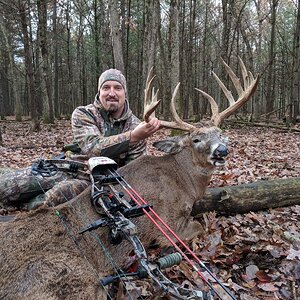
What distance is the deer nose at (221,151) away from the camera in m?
4.04

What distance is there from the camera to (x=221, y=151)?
406 cm

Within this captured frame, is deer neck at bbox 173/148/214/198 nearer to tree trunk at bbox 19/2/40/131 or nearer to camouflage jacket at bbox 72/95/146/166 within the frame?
camouflage jacket at bbox 72/95/146/166

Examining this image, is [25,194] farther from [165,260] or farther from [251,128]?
[251,128]

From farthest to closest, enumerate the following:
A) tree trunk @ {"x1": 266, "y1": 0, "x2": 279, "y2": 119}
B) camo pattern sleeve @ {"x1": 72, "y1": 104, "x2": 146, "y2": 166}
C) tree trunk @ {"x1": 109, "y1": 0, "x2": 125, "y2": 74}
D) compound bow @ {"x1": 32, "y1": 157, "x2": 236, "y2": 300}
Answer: tree trunk @ {"x1": 266, "y1": 0, "x2": 279, "y2": 119}
tree trunk @ {"x1": 109, "y1": 0, "x2": 125, "y2": 74}
camo pattern sleeve @ {"x1": 72, "y1": 104, "x2": 146, "y2": 166}
compound bow @ {"x1": 32, "y1": 157, "x2": 236, "y2": 300}

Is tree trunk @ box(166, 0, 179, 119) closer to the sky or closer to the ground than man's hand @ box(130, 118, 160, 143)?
closer to the sky

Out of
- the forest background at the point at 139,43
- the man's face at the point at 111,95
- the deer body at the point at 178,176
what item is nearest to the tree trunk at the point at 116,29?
the forest background at the point at 139,43

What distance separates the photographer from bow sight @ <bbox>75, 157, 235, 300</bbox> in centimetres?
202

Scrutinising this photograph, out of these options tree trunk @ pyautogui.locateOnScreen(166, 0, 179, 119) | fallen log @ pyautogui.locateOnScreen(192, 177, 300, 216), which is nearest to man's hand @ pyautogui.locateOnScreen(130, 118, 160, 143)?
fallen log @ pyautogui.locateOnScreen(192, 177, 300, 216)

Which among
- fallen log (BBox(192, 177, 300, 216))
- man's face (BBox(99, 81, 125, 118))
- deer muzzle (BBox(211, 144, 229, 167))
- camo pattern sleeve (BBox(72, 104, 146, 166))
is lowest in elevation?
fallen log (BBox(192, 177, 300, 216))

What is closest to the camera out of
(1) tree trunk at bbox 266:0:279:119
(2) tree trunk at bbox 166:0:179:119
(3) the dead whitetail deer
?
(3) the dead whitetail deer

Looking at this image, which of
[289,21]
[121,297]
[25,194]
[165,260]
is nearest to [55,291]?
[121,297]

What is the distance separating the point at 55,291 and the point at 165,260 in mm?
963

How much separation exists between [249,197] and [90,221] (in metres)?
2.43

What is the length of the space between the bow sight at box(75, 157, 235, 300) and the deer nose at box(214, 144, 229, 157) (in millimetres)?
1396
